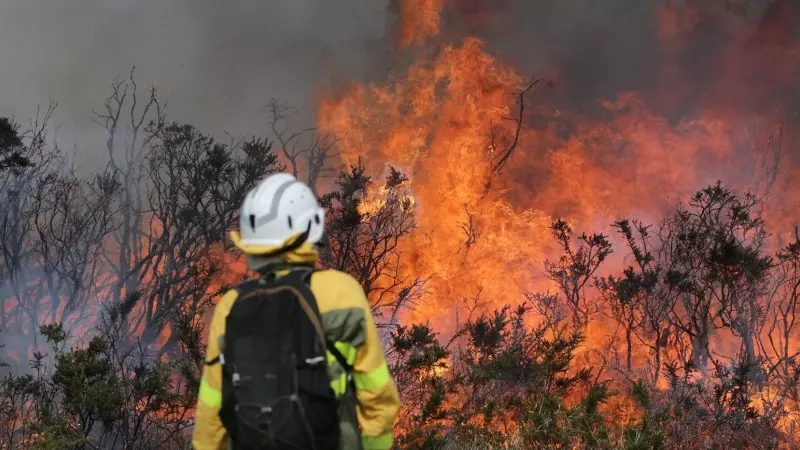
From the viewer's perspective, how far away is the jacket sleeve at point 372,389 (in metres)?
2.05

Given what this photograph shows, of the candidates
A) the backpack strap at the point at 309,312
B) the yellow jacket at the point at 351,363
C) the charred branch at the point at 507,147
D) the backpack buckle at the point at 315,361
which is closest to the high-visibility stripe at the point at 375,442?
the yellow jacket at the point at 351,363

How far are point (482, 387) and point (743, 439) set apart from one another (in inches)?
105

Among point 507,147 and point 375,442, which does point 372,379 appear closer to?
point 375,442

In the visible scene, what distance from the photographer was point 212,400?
2.08m

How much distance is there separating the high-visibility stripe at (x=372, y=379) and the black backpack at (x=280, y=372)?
0.12 m

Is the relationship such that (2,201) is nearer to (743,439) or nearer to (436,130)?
(436,130)

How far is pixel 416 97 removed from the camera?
14523 mm

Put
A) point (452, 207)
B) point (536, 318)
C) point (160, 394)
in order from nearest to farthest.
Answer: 1. point (160, 394)
2. point (536, 318)
3. point (452, 207)

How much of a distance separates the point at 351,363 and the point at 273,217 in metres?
0.63

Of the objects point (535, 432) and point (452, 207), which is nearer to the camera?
point (535, 432)

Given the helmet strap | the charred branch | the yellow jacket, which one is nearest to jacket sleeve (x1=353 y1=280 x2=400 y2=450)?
the yellow jacket

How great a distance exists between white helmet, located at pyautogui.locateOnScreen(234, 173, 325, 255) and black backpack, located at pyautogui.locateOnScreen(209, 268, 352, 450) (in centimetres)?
19

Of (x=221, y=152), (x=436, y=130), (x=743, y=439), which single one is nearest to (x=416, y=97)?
(x=436, y=130)

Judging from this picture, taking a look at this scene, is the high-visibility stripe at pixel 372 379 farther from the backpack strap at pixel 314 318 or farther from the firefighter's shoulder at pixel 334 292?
the firefighter's shoulder at pixel 334 292
